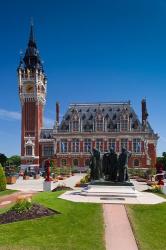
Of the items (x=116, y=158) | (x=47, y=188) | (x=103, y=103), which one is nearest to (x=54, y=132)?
(x=103, y=103)

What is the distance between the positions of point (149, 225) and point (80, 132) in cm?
6881

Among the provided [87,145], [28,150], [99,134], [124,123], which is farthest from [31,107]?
[124,123]

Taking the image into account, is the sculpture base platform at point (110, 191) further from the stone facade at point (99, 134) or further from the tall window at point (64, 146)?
the tall window at point (64, 146)

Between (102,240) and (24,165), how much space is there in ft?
240

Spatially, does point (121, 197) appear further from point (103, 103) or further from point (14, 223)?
point (103, 103)

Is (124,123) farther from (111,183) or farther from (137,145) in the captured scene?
(111,183)

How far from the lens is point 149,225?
52.6 ft

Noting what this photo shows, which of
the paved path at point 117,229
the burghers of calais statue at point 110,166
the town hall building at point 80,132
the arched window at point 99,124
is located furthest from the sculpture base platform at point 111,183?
the arched window at point 99,124

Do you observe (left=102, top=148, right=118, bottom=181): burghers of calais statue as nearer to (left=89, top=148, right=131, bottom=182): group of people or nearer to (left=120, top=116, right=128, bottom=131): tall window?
(left=89, top=148, right=131, bottom=182): group of people

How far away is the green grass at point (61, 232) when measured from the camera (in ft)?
42.7

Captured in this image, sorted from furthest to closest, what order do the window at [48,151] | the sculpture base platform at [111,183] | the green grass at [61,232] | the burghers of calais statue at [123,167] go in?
the window at [48,151] < the burghers of calais statue at [123,167] < the sculpture base platform at [111,183] < the green grass at [61,232]

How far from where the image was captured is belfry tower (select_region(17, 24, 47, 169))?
3388 inches

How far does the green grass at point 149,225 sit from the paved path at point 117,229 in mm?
284

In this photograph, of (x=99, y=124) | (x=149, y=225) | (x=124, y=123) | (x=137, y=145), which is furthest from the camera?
(x=99, y=124)
